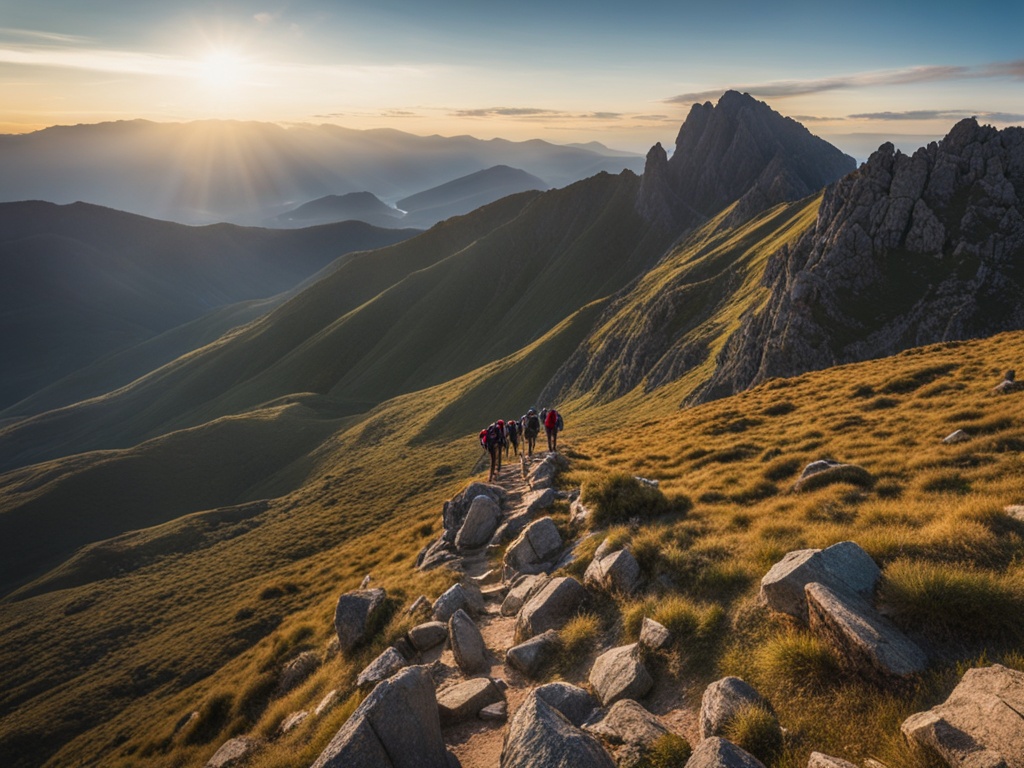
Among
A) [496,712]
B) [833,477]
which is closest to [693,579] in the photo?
[496,712]

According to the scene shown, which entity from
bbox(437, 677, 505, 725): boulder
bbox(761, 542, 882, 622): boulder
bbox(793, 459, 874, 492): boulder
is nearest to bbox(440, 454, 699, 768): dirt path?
bbox(437, 677, 505, 725): boulder

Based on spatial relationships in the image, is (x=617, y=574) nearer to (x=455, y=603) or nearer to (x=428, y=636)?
(x=455, y=603)

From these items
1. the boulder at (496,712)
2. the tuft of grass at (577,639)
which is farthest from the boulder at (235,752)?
the tuft of grass at (577,639)

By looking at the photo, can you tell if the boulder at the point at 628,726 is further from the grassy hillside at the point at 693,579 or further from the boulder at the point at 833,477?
the boulder at the point at 833,477

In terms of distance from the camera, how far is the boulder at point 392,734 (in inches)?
360

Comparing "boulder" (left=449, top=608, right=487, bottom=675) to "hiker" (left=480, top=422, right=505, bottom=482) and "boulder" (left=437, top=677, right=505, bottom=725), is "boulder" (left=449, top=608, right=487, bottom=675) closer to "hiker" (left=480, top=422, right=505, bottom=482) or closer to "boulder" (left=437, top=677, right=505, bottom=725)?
"boulder" (left=437, top=677, right=505, bottom=725)

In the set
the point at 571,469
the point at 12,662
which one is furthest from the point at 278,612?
the point at 12,662

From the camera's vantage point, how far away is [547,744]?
26.0 ft

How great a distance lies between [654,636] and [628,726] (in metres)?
2.26

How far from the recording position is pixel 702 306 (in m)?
87.2

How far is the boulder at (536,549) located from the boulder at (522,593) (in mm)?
1098

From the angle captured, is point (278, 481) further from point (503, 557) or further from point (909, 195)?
point (909, 195)

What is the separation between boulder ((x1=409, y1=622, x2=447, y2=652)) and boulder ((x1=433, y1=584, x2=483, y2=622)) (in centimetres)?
51

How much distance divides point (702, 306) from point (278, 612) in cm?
7578
